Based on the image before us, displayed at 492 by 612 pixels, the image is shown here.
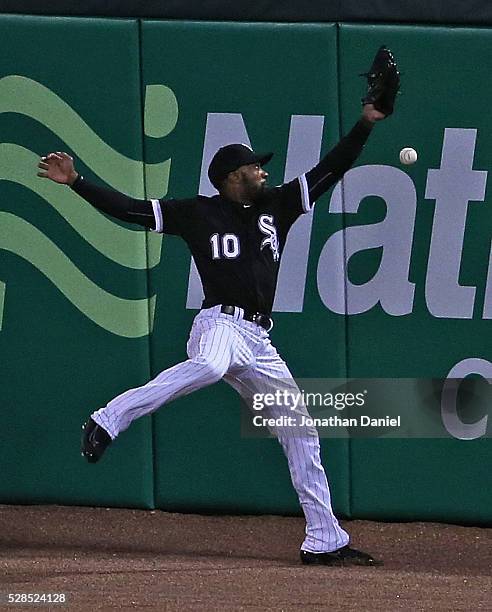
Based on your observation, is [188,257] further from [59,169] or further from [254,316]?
[59,169]

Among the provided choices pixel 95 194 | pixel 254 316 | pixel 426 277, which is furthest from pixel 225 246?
pixel 426 277

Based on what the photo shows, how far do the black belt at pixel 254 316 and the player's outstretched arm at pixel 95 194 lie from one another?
482 mm

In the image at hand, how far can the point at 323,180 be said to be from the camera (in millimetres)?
6301

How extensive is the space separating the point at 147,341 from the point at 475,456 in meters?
1.68

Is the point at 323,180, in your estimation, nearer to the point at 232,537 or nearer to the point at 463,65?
the point at 463,65

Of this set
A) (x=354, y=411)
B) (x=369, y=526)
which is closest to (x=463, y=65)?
(x=354, y=411)

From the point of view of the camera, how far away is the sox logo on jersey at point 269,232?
6.39m

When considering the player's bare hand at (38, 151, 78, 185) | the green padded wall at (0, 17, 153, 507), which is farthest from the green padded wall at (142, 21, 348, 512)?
the player's bare hand at (38, 151, 78, 185)

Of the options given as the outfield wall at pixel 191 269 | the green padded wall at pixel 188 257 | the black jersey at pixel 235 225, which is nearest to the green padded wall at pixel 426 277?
the outfield wall at pixel 191 269

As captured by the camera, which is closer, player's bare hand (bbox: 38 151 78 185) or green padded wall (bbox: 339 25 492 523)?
player's bare hand (bbox: 38 151 78 185)

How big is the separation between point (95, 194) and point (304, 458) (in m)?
1.41

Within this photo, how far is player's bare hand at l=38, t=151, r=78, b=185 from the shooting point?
621 cm

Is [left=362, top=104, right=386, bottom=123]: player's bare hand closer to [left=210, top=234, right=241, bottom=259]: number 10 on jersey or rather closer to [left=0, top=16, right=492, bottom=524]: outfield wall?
[left=210, top=234, right=241, bottom=259]: number 10 on jersey

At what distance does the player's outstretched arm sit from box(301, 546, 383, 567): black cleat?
155cm
